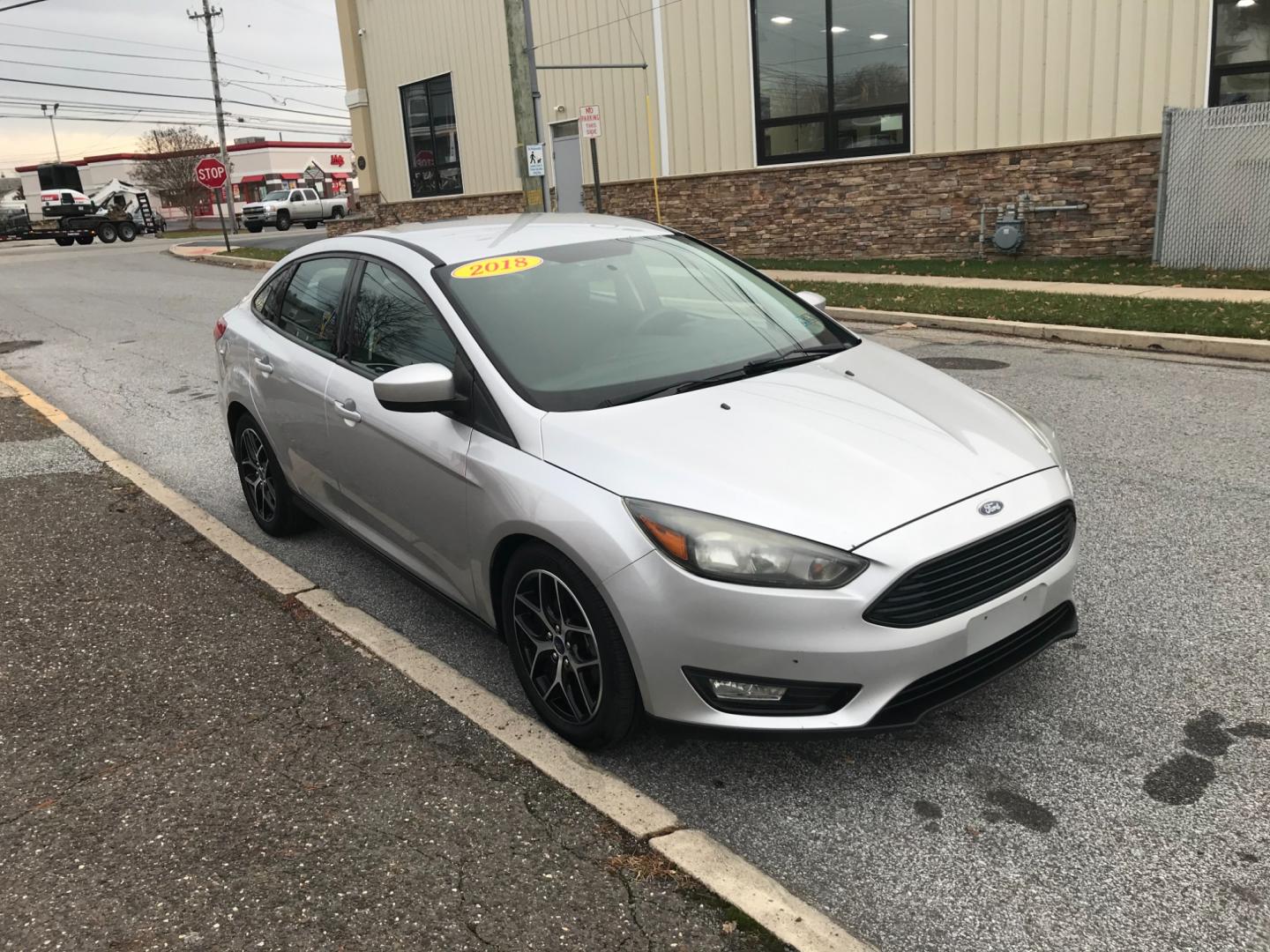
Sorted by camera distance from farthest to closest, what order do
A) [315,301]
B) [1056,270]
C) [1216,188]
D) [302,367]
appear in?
[1056,270] → [1216,188] → [315,301] → [302,367]

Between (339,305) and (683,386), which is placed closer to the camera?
(683,386)

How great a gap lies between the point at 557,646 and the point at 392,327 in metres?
1.60

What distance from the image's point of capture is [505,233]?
446 cm

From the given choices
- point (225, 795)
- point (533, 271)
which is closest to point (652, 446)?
point (533, 271)

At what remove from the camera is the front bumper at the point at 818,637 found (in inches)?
108

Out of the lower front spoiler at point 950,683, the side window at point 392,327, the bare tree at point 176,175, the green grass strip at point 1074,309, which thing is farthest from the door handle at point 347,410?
the bare tree at point 176,175

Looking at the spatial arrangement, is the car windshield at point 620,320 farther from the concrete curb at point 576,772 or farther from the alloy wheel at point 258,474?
the alloy wheel at point 258,474

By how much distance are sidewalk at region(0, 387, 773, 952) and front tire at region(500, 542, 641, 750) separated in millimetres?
220

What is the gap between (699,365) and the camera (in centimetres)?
373

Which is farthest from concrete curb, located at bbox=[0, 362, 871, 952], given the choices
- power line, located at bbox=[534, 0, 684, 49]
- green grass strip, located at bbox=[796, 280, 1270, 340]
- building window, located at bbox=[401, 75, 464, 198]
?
building window, located at bbox=[401, 75, 464, 198]

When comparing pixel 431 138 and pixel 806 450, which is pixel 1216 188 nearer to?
pixel 806 450

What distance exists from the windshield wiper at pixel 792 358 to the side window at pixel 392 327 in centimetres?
109

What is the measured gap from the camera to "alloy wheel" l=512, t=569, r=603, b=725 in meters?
3.14

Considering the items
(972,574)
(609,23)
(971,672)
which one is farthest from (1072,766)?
(609,23)
